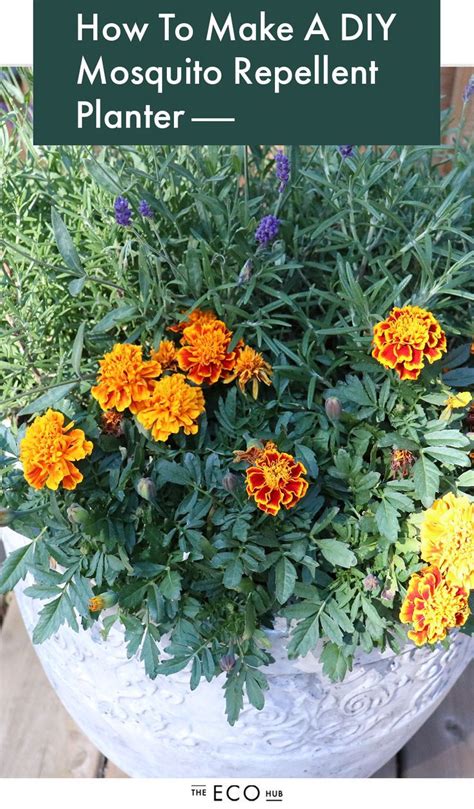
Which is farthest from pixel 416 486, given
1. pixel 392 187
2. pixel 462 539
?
pixel 392 187

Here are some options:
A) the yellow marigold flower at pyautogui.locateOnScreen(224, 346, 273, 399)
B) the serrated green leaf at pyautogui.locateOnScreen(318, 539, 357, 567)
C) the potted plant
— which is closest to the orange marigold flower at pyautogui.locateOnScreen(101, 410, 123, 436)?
the potted plant

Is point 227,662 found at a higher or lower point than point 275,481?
lower

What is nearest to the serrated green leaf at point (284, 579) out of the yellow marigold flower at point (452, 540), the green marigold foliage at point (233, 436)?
the green marigold foliage at point (233, 436)

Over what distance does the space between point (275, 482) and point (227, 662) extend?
16cm

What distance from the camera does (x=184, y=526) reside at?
0.75 m

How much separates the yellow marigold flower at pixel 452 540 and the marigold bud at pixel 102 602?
10.2 inches

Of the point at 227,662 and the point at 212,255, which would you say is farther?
the point at 212,255

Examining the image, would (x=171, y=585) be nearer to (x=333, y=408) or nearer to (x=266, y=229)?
(x=333, y=408)

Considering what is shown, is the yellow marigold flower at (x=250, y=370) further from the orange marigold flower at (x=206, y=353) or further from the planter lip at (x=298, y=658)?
the planter lip at (x=298, y=658)

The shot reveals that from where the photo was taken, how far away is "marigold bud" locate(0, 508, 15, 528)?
0.73 m

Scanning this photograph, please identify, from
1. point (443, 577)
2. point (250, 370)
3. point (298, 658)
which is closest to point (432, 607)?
point (443, 577)

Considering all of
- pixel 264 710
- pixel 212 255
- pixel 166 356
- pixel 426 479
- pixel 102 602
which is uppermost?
pixel 212 255

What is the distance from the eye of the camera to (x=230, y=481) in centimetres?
71

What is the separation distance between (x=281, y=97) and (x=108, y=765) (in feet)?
2.84
